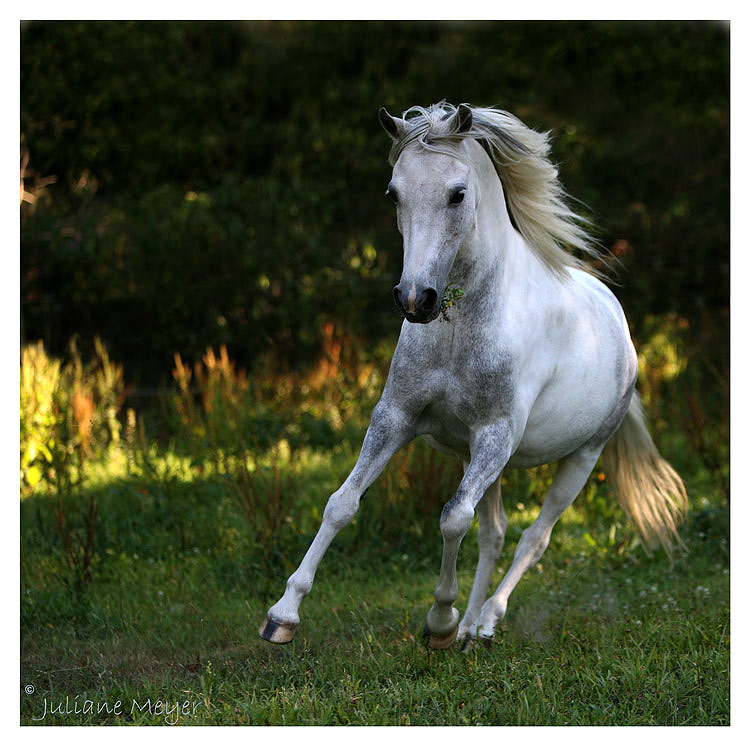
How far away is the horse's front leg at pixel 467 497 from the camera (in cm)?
352

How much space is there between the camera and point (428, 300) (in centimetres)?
306

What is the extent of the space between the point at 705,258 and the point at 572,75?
5.06 metres

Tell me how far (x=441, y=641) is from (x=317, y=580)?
1.46 m

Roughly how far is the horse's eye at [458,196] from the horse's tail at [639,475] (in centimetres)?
202

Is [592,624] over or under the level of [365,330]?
under

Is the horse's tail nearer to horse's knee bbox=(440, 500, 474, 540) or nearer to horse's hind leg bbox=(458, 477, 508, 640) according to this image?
horse's hind leg bbox=(458, 477, 508, 640)

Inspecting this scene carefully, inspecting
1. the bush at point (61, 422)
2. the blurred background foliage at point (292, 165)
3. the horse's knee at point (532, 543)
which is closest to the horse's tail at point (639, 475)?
the horse's knee at point (532, 543)

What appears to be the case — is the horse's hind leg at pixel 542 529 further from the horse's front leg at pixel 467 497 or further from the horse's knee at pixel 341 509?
the horse's knee at pixel 341 509

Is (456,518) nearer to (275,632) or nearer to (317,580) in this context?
(275,632)

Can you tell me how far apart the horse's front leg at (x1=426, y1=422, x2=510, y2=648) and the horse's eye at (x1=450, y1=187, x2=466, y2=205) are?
890mm

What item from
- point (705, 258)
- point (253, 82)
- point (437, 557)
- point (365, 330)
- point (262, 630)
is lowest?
point (437, 557)

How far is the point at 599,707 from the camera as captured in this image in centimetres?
358

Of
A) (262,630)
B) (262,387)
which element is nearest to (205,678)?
(262,630)

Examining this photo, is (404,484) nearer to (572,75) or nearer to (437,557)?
(437,557)
